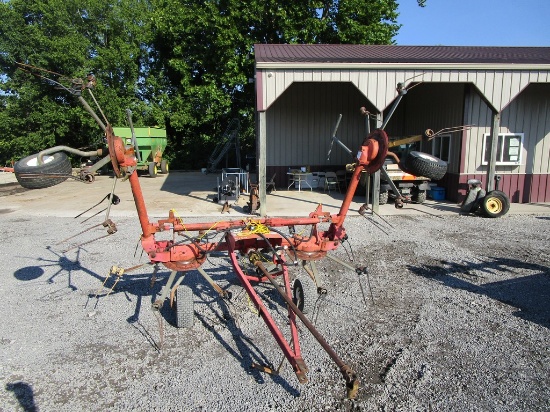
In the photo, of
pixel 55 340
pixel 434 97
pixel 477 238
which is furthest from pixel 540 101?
pixel 55 340

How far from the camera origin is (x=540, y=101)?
12125 millimetres

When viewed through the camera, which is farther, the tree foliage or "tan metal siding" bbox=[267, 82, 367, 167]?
the tree foliage

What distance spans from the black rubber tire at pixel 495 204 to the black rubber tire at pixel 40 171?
10.2m

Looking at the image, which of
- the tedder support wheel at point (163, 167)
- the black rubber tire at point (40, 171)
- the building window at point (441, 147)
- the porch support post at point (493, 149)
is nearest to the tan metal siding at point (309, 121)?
the building window at point (441, 147)

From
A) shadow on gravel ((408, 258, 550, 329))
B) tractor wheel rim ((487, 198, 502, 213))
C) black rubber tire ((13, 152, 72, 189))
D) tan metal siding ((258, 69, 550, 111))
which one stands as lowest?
shadow on gravel ((408, 258, 550, 329))

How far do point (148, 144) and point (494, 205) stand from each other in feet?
55.9

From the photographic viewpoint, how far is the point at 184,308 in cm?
421

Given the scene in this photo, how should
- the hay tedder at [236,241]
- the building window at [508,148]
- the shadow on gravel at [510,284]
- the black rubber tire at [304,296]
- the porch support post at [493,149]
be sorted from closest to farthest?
the hay tedder at [236,241]
the black rubber tire at [304,296]
the shadow on gravel at [510,284]
the porch support post at [493,149]
the building window at [508,148]

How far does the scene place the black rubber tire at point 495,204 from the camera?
10.2 meters

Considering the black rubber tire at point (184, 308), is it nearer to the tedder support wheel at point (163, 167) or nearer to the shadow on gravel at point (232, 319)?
the shadow on gravel at point (232, 319)

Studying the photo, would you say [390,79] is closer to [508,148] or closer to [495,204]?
[495,204]

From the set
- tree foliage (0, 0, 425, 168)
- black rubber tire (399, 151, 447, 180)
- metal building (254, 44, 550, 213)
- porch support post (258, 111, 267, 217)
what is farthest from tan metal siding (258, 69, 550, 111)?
tree foliage (0, 0, 425, 168)

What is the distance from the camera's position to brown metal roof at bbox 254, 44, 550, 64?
11.3m

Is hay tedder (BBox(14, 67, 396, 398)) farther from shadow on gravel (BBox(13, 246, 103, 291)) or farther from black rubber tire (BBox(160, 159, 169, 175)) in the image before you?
black rubber tire (BBox(160, 159, 169, 175))
